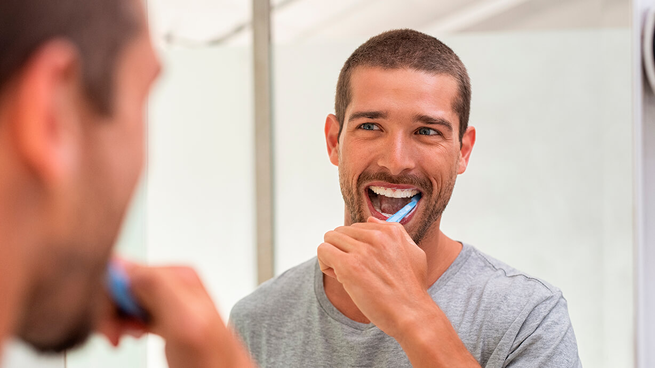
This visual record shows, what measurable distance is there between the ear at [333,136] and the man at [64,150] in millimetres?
760

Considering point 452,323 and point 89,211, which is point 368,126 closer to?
point 452,323

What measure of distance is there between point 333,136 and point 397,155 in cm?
19

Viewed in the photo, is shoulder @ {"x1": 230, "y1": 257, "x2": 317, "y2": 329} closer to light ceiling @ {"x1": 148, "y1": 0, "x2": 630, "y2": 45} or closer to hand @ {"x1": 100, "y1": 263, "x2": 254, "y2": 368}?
hand @ {"x1": 100, "y1": 263, "x2": 254, "y2": 368}

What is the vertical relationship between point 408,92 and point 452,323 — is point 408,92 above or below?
above

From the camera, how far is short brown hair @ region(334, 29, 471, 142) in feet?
2.81

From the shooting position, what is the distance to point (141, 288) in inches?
11.5

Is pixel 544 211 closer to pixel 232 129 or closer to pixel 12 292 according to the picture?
pixel 232 129

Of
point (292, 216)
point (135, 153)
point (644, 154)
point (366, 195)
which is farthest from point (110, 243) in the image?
point (292, 216)

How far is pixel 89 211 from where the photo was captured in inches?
7.6

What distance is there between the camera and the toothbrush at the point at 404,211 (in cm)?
83

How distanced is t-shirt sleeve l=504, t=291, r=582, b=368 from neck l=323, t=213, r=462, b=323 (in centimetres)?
16

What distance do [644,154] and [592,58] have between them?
0.33 meters


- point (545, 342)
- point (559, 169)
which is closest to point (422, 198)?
point (545, 342)

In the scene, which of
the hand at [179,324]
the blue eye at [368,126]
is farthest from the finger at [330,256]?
the hand at [179,324]
